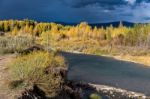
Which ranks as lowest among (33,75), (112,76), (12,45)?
(112,76)

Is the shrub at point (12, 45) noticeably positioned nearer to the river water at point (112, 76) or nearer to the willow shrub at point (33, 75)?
the willow shrub at point (33, 75)

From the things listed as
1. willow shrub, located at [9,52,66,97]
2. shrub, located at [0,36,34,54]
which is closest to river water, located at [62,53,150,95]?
shrub, located at [0,36,34,54]

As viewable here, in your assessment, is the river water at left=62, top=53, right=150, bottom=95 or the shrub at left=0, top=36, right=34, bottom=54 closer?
the shrub at left=0, top=36, right=34, bottom=54

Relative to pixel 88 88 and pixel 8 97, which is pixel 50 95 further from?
pixel 88 88

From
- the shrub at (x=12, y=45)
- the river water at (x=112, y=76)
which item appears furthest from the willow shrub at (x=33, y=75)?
the river water at (x=112, y=76)

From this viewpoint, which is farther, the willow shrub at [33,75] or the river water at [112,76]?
the river water at [112,76]

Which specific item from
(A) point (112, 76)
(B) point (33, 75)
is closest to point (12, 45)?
(B) point (33, 75)

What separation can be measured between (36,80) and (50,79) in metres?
0.74

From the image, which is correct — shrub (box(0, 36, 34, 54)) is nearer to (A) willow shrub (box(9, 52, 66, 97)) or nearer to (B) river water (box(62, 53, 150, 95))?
(A) willow shrub (box(9, 52, 66, 97))

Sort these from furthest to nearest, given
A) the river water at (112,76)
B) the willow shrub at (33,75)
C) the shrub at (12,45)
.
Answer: the river water at (112,76), the shrub at (12,45), the willow shrub at (33,75)

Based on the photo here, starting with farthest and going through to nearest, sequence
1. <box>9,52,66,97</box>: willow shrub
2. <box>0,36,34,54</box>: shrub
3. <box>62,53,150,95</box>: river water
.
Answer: <box>62,53,150,95</box>: river water, <box>0,36,34,54</box>: shrub, <box>9,52,66,97</box>: willow shrub

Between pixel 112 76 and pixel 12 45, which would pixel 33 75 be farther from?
pixel 112 76

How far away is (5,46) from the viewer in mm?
28719

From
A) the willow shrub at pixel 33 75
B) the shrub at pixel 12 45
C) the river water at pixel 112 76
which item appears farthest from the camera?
the river water at pixel 112 76
